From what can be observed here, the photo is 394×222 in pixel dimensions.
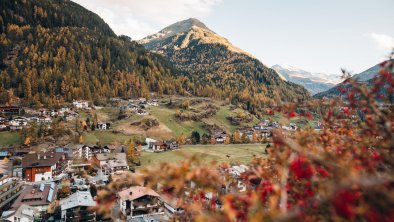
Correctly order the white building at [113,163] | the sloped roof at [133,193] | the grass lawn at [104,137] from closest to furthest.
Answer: the sloped roof at [133,193] → the white building at [113,163] → the grass lawn at [104,137]

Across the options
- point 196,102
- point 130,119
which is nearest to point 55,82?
point 130,119

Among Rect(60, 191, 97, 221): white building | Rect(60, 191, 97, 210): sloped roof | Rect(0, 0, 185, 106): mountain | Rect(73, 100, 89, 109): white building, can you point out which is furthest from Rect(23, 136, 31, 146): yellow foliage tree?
Rect(60, 191, 97, 221): white building

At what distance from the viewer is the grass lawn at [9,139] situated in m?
94.8

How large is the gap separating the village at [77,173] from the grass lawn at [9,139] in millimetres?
3353

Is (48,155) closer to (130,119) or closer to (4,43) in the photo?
(130,119)

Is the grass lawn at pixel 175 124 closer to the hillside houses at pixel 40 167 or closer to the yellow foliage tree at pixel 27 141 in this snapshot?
the yellow foliage tree at pixel 27 141

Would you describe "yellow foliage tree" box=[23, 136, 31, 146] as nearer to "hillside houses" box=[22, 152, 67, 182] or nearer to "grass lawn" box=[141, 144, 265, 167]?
"hillside houses" box=[22, 152, 67, 182]

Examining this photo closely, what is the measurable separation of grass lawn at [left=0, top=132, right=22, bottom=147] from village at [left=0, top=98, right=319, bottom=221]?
3.35m

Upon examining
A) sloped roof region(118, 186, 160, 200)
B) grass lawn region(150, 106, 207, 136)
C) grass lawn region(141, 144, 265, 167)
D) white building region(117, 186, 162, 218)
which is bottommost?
white building region(117, 186, 162, 218)

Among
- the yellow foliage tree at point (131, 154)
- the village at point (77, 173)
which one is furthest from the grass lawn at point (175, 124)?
the yellow foliage tree at point (131, 154)

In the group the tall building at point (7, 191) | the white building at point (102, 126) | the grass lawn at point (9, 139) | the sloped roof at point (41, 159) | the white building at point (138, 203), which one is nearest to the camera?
→ the white building at point (138, 203)

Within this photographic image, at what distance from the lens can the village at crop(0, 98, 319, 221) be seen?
146ft

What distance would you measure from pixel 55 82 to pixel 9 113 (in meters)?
39.4

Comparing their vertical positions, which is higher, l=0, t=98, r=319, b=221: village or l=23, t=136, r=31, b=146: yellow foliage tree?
l=23, t=136, r=31, b=146: yellow foliage tree
